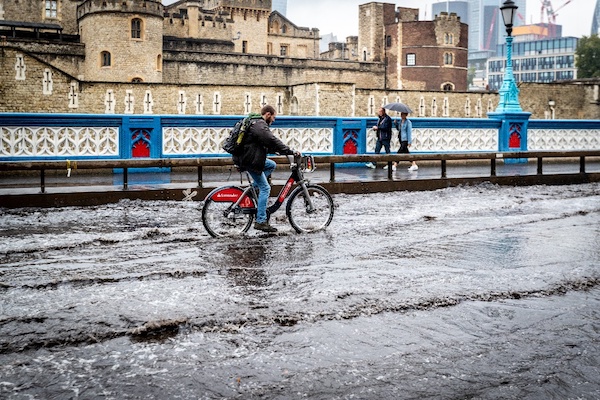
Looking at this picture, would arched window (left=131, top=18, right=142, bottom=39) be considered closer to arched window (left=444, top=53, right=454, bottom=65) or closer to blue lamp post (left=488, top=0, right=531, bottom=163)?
arched window (left=444, top=53, right=454, bottom=65)

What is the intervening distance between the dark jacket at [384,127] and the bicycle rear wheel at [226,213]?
993 cm

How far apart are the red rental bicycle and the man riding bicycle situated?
0.11 metres

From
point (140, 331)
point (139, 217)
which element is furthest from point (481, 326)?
point (139, 217)

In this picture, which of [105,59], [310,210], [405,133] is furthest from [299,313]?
[105,59]

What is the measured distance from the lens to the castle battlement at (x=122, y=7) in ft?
176

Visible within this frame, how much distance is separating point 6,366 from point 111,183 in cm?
1019

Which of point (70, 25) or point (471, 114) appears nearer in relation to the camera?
point (471, 114)

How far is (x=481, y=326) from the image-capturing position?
5.62 metres

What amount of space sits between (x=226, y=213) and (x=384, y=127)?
10293 millimetres

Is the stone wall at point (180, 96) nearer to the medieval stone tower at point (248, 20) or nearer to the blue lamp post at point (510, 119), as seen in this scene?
the blue lamp post at point (510, 119)

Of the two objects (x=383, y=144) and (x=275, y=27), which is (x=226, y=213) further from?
(x=275, y=27)

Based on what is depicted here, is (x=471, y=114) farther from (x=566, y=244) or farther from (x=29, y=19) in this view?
(x=566, y=244)

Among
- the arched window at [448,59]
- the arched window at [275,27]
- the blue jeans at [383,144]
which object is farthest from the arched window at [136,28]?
the blue jeans at [383,144]

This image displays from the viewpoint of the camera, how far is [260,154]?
9.62 meters
